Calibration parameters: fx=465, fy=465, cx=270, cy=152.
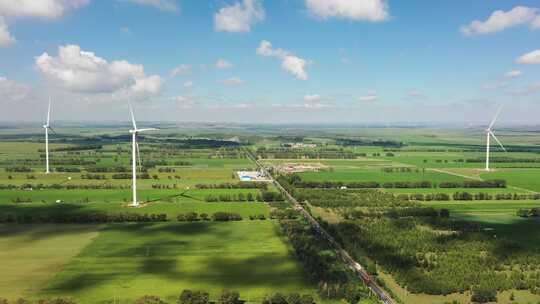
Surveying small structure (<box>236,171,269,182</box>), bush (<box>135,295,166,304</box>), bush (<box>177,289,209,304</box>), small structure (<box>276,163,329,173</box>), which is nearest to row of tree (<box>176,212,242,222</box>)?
bush (<box>135,295,166,304</box>)

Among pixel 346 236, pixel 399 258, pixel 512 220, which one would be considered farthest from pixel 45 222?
pixel 512 220

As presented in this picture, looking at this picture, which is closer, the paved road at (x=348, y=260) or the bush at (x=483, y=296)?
the bush at (x=483, y=296)

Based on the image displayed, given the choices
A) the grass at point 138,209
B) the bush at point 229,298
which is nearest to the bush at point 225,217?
the grass at point 138,209

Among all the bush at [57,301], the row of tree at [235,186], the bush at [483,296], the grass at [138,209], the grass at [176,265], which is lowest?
the bush at [483,296]

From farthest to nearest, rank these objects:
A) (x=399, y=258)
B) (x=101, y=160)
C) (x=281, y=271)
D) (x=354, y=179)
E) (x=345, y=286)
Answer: (x=101, y=160) < (x=354, y=179) < (x=399, y=258) < (x=281, y=271) < (x=345, y=286)

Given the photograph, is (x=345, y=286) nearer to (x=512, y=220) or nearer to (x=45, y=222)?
(x=512, y=220)

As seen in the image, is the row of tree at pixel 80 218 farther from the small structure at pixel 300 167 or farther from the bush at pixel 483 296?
the small structure at pixel 300 167

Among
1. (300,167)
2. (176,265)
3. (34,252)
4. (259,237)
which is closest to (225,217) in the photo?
(259,237)
